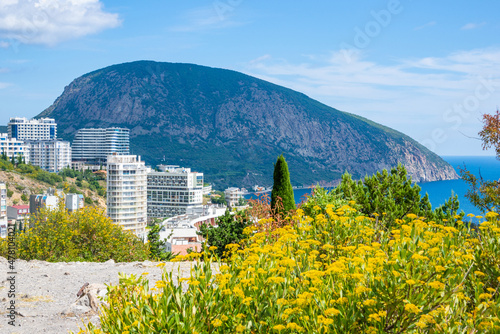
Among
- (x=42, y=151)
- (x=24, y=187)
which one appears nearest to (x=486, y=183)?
(x=24, y=187)

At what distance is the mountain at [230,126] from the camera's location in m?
136

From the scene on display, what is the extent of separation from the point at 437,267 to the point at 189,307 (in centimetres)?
155

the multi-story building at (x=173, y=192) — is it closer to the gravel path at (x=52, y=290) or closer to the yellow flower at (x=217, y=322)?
the gravel path at (x=52, y=290)

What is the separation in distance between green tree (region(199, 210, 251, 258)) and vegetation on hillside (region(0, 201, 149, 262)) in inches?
62.5

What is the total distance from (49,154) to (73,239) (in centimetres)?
11523

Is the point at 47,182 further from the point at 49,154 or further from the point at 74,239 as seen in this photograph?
the point at 74,239

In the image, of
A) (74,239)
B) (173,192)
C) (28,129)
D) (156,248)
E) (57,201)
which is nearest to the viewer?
(74,239)

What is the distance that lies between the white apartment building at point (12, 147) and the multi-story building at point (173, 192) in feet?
134

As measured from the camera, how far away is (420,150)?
142m

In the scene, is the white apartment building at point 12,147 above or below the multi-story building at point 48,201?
above

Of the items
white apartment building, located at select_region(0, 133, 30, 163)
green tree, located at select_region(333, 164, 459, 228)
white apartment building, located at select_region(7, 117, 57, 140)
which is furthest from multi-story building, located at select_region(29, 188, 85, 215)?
white apartment building, located at select_region(7, 117, 57, 140)

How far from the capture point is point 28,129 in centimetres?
13738

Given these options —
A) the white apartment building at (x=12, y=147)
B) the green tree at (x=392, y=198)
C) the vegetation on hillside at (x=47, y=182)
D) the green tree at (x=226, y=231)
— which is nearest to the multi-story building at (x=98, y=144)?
the white apartment building at (x=12, y=147)

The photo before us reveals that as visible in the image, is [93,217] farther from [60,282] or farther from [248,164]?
[248,164]
